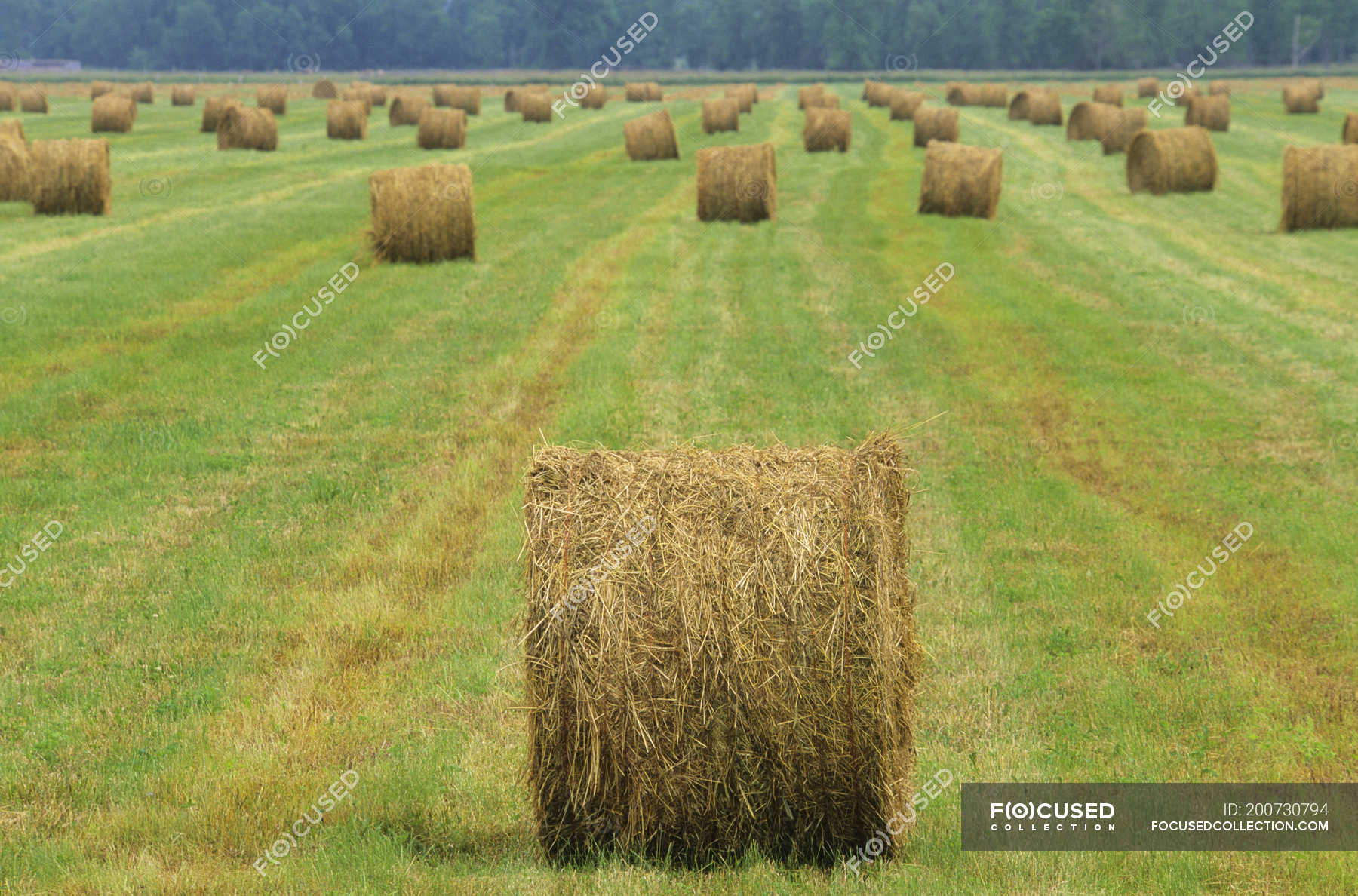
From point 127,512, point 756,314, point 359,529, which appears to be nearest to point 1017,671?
point 359,529

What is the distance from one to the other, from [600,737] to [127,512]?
20.3 feet

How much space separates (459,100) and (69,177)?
40967mm

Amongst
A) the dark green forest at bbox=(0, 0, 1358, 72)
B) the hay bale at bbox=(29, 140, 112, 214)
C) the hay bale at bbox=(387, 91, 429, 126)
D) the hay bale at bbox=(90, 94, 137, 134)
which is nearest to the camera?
the hay bale at bbox=(29, 140, 112, 214)

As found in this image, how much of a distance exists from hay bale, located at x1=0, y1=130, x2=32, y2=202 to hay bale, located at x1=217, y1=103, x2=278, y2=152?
1376 cm

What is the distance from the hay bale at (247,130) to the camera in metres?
40.8

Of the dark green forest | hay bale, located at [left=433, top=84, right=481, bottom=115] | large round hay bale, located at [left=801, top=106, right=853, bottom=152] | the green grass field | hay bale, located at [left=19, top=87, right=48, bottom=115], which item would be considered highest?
the dark green forest

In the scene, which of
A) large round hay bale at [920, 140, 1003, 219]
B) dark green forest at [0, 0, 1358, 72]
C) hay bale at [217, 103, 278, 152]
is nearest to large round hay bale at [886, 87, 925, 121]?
hay bale at [217, 103, 278, 152]

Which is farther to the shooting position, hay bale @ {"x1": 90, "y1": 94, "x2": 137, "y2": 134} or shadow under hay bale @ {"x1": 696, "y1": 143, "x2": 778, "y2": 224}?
hay bale @ {"x1": 90, "y1": 94, "x2": 137, "y2": 134}

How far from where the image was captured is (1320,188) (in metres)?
25.2

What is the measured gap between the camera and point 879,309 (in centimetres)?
1856

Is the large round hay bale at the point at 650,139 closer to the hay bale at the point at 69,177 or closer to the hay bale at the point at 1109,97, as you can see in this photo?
the hay bale at the point at 69,177

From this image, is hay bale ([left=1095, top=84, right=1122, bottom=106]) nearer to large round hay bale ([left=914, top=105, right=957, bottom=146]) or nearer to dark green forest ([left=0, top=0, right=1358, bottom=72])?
large round hay bale ([left=914, top=105, right=957, bottom=146])

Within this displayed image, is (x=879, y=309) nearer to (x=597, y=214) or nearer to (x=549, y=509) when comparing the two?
(x=597, y=214)

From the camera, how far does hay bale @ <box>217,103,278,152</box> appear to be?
134 ft
